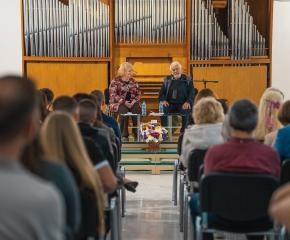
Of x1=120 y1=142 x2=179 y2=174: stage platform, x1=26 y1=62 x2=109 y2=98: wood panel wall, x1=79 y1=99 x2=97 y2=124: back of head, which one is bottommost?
x1=120 y1=142 x2=179 y2=174: stage platform

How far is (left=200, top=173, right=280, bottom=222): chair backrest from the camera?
176 cm

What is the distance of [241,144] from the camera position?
1.88m

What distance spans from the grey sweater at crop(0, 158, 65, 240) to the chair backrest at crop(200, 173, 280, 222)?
110cm

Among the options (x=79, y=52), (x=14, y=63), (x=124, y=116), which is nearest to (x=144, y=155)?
(x=124, y=116)

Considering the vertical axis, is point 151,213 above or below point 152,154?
below

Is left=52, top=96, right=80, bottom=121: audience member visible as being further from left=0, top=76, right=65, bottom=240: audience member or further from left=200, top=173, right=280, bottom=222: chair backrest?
left=0, top=76, right=65, bottom=240: audience member

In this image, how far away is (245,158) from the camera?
1863 millimetres

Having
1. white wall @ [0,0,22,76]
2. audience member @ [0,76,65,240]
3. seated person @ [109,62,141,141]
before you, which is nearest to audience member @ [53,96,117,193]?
audience member @ [0,76,65,240]

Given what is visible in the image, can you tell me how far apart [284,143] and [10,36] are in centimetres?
633

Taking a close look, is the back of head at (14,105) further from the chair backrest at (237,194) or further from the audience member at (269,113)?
the audience member at (269,113)

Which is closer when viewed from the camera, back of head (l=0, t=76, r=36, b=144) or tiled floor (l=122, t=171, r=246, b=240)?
back of head (l=0, t=76, r=36, b=144)

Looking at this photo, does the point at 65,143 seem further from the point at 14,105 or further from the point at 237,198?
the point at 237,198

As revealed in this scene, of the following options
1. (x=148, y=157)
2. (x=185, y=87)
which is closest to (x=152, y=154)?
(x=148, y=157)

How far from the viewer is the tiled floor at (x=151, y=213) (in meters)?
3.01
